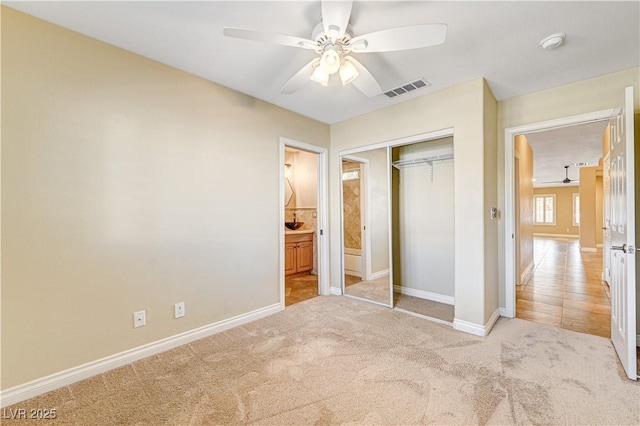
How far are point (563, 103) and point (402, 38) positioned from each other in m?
2.41

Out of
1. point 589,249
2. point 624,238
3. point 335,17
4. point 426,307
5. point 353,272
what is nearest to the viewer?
point 335,17

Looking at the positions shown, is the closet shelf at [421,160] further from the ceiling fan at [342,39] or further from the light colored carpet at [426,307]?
the ceiling fan at [342,39]

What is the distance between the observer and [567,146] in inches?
215

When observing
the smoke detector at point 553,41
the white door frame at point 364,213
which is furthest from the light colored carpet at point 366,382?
the smoke detector at point 553,41

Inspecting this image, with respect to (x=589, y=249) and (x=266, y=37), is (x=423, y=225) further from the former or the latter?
(x=589, y=249)

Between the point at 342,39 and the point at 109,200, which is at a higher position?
the point at 342,39

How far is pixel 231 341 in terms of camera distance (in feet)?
8.64

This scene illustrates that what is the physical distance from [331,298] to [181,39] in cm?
338

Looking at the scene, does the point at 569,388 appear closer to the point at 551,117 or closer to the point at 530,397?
the point at 530,397

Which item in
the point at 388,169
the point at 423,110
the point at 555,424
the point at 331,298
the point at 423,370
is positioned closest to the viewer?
the point at 555,424

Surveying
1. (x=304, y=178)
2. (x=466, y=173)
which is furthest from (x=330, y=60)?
(x=304, y=178)

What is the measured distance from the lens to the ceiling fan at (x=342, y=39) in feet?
5.04

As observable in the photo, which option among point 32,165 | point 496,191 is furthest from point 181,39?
point 496,191

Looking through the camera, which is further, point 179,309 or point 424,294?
point 424,294
